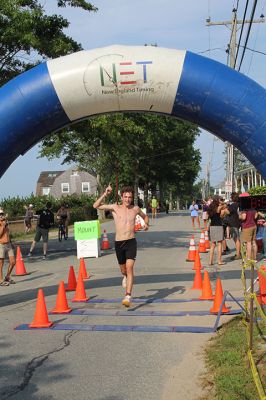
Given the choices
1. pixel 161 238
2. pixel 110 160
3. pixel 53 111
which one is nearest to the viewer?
pixel 53 111

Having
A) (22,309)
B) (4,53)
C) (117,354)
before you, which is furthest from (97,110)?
(4,53)

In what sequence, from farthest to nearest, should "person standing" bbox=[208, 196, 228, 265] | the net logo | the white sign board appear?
1. the white sign board
2. "person standing" bbox=[208, 196, 228, 265]
3. the net logo

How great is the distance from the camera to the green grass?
4.26 meters

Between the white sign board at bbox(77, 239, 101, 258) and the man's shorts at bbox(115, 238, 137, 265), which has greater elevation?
the man's shorts at bbox(115, 238, 137, 265)

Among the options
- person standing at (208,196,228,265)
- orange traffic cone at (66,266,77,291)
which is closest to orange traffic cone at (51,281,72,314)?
orange traffic cone at (66,266,77,291)

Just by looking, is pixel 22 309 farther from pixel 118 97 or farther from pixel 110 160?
pixel 110 160

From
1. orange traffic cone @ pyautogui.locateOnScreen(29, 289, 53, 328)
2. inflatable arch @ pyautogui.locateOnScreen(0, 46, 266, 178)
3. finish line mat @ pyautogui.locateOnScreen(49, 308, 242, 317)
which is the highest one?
inflatable arch @ pyautogui.locateOnScreen(0, 46, 266, 178)

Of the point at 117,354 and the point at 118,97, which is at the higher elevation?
the point at 118,97

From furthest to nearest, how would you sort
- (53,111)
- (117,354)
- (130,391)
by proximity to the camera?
1. (53,111)
2. (117,354)
3. (130,391)

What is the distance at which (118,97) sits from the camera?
7918 millimetres

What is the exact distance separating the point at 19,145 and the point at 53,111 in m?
0.79

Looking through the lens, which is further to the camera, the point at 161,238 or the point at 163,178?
the point at 163,178

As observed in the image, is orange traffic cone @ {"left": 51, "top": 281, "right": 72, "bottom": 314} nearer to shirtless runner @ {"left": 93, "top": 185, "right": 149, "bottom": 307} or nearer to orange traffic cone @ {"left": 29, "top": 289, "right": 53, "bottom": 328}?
orange traffic cone @ {"left": 29, "top": 289, "right": 53, "bottom": 328}

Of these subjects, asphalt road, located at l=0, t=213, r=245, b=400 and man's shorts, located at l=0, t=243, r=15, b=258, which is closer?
asphalt road, located at l=0, t=213, r=245, b=400
